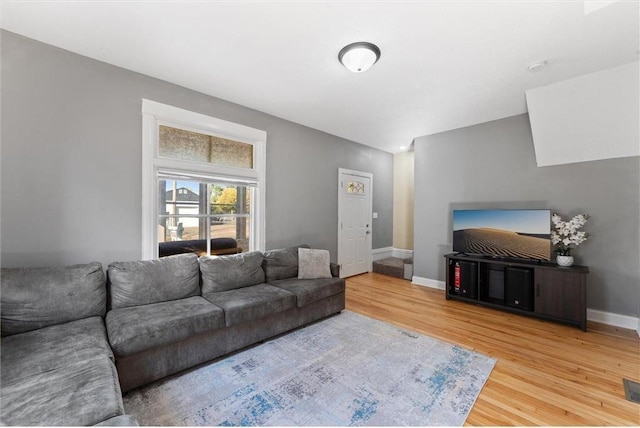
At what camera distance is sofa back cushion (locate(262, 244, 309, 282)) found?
3195mm

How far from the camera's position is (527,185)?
3594mm

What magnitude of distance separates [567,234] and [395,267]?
2.63 metres

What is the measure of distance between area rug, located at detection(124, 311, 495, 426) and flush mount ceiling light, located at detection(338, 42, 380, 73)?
260cm

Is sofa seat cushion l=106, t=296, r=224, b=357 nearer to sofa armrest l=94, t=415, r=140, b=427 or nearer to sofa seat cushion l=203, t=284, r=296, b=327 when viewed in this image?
sofa seat cushion l=203, t=284, r=296, b=327

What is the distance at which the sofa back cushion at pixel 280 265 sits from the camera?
3.20 meters

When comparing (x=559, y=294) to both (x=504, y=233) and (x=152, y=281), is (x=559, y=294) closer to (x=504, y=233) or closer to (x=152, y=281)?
(x=504, y=233)

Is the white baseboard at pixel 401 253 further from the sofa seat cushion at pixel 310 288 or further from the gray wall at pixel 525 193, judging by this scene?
the sofa seat cushion at pixel 310 288

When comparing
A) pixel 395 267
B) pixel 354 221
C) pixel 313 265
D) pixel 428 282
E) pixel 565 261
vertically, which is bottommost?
pixel 428 282

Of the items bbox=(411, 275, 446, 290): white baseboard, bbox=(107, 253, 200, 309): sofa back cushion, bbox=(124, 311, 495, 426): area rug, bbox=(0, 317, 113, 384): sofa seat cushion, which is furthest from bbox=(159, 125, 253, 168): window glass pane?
bbox=(411, 275, 446, 290): white baseboard

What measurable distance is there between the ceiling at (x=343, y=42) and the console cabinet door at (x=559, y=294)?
2143 millimetres

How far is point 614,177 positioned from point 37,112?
19.5ft

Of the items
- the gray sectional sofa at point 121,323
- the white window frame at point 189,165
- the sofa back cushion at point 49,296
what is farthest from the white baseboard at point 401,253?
the sofa back cushion at point 49,296

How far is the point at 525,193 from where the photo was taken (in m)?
3.61

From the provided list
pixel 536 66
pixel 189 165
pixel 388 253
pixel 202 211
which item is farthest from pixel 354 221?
pixel 536 66
